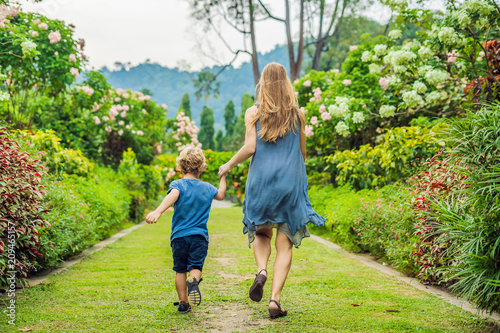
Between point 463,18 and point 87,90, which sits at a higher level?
point 87,90

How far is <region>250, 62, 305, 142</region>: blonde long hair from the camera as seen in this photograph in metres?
3.52

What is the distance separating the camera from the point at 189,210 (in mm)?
3674

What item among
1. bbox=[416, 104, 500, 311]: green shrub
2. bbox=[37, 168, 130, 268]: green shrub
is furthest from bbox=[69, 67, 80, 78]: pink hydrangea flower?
bbox=[416, 104, 500, 311]: green shrub

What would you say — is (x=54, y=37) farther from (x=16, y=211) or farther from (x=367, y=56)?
(x=16, y=211)

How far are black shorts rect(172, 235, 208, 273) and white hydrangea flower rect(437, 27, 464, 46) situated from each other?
456 centimetres

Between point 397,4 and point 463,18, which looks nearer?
point 463,18

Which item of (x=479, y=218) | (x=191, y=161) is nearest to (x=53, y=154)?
(x=191, y=161)

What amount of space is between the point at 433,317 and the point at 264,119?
192 cm

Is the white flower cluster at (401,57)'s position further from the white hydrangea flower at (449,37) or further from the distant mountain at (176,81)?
the distant mountain at (176,81)

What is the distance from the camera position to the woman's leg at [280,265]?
11.0 feet

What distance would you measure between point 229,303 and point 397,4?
213 inches

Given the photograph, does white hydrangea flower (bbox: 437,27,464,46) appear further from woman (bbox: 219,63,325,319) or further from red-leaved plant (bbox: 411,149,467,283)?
woman (bbox: 219,63,325,319)

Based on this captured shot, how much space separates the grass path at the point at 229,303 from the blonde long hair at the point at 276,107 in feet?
4.58

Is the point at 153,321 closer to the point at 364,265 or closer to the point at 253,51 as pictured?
the point at 364,265
